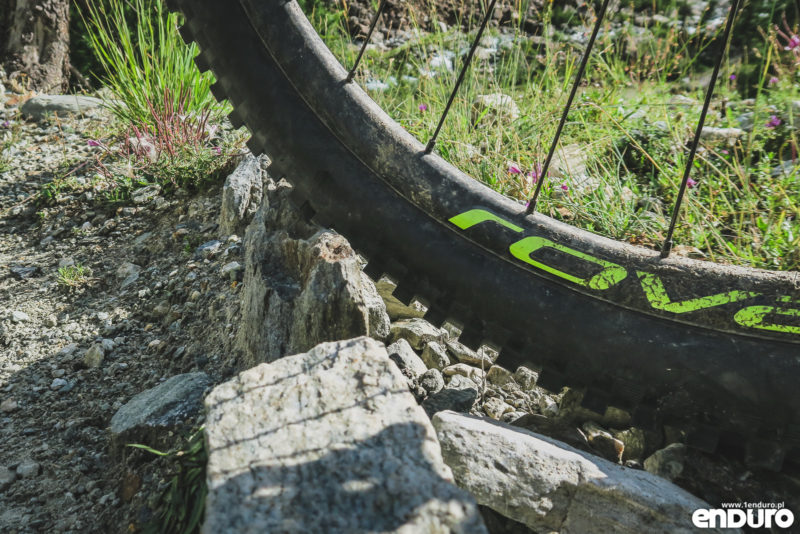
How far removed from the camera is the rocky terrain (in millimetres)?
1545

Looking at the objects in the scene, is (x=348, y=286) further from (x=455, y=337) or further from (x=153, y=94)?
(x=153, y=94)

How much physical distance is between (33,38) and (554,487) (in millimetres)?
4911

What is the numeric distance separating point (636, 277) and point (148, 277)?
81.9 inches

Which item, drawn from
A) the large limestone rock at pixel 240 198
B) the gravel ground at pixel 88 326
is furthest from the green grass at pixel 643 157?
the gravel ground at pixel 88 326

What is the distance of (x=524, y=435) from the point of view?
164 centimetres

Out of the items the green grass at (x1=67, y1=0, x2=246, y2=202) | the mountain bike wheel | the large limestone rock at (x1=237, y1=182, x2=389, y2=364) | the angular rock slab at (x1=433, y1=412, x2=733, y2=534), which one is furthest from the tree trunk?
the angular rock slab at (x1=433, y1=412, x2=733, y2=534)

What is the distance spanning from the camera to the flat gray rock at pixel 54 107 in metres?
4.23

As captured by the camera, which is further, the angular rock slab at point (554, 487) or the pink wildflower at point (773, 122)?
the pink wildflower at point (773, 122)

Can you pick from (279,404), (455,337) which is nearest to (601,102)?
(455,337)

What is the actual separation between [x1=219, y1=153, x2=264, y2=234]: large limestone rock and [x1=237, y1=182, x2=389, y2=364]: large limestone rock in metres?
0.60

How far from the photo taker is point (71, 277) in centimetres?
282

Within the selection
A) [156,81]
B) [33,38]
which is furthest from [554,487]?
[33,38]

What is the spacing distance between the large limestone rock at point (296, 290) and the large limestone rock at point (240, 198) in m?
0.60

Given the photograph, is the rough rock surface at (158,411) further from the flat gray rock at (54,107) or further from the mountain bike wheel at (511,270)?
the flat gray rock at (54,107)
